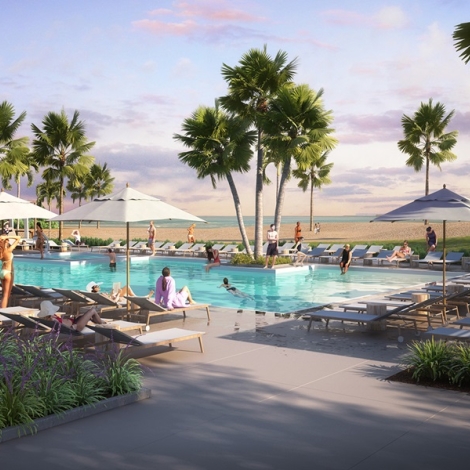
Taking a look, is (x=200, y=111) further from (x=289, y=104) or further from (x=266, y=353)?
(x=266, y=353)

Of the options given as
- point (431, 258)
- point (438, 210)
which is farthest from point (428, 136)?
point (438, 210)

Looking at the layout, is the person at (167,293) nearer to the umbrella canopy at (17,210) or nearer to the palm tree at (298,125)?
the umbrella canopy at (17,210)

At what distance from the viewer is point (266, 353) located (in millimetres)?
8914

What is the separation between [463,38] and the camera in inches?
340

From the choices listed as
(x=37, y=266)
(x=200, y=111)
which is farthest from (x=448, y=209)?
(x=37, y=266)

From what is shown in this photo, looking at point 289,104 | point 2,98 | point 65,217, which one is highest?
point 2,98

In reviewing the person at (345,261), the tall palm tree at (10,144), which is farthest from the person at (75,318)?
the tall palm tree at (10,144)

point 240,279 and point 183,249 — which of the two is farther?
point 183,249

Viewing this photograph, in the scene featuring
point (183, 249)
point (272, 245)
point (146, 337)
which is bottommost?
point (146, 337)

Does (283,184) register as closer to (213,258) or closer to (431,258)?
(213,258)

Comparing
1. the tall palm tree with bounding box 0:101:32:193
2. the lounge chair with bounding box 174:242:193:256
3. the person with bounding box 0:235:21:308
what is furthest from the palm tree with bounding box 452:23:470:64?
the tall palm tree with bounding box 0:101:32:193

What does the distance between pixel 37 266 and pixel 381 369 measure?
22574 mm

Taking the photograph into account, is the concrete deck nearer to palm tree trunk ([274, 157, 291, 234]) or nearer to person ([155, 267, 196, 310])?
person ([155, 267, 196, 310])

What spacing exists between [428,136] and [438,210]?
2994 centimetres
